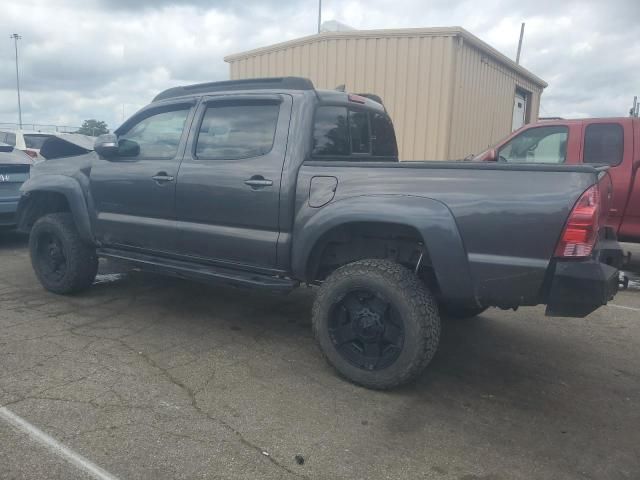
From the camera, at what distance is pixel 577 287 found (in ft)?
8.95

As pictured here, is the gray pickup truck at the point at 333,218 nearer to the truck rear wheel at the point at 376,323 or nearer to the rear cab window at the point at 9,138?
the truck rear wheel at the point at 376,323

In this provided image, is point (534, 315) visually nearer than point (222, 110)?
No

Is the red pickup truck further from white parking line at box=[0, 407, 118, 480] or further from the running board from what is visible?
white parking line at box=[0, 407, 118, 480]

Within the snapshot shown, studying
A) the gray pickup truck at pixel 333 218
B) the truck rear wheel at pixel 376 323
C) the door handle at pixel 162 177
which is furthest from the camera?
the door handle at pixel 162 177

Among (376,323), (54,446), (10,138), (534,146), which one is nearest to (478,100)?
(534,146)

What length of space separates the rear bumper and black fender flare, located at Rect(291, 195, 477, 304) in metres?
0.42

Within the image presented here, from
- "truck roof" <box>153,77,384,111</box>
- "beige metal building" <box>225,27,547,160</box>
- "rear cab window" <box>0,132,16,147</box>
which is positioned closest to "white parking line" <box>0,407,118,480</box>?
"truck roof" <box>153,77,384,111</box>

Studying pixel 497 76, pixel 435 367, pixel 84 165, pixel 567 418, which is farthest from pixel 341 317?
pixel 497 76

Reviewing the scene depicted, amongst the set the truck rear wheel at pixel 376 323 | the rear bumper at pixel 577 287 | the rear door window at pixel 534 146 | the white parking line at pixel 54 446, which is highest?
the rear door window at pixel 534 146

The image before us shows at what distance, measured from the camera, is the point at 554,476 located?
8.03 feet

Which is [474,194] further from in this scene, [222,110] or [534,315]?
[534,315]

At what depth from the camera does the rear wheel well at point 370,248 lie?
3318 mm

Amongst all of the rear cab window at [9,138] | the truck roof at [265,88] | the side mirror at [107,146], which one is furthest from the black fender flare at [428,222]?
the rear cab window at [9,138]

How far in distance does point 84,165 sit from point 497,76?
340 inches
